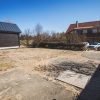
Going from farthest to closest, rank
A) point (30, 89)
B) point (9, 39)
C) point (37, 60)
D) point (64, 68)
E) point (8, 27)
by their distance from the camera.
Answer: point (8, 27), point (9, 39), point (37, 60), point (64, 68), point (30, 89)

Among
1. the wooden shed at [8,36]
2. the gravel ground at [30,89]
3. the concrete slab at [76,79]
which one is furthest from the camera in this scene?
the wooden shed at [8,36]

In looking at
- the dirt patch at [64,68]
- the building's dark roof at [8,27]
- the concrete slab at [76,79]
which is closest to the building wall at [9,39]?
the building's dark roof at [8,27]

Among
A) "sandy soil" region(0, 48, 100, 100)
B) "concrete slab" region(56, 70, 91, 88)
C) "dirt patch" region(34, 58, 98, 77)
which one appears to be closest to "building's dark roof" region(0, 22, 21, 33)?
"sandy soil" region(0, 48, 100, 100)

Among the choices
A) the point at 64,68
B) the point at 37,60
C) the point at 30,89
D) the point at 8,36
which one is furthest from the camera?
the point at 8,36

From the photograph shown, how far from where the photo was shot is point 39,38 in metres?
25.1

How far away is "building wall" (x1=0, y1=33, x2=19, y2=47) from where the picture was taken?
2177 cm

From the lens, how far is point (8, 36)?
887 inches

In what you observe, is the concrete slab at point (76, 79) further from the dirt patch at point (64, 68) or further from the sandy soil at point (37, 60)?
the dirt patch at point (64, 68)

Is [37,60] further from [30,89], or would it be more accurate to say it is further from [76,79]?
[30,89]

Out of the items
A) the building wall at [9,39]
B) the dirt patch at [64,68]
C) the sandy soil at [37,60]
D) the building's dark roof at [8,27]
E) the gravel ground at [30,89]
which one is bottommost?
the gravel ground at [30,89]

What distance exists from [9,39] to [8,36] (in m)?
0.50

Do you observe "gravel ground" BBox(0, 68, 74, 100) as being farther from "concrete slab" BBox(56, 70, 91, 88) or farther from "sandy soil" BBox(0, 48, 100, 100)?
"concrete slab" BBox(56, 70, 91, 88)

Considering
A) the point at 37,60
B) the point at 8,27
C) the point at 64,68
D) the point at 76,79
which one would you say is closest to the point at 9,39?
the point at 8,27

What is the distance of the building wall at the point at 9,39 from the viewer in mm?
21769
